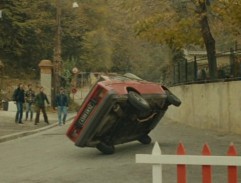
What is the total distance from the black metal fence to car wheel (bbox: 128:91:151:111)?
726 cm

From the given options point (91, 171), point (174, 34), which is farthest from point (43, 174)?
point (174, 34)

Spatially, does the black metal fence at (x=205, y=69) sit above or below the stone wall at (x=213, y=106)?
above

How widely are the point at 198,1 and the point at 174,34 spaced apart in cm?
295

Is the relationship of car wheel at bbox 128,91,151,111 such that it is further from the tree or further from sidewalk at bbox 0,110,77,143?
the tree

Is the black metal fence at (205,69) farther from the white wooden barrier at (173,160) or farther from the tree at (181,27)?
the white wooden barrier at (173,160)

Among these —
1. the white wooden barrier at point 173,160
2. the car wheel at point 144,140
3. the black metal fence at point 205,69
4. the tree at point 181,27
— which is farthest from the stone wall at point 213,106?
the white wooden barrier at point 173,160

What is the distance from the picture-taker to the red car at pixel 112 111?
13.2 meters

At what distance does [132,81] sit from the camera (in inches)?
571

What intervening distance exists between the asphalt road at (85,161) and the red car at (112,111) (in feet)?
1.44

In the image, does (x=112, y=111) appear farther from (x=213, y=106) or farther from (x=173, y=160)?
(x=213, y=106)

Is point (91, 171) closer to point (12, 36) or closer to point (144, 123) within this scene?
point (144, 123)

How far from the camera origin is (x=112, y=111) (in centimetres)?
1326

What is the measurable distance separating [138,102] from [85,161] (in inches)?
72.6

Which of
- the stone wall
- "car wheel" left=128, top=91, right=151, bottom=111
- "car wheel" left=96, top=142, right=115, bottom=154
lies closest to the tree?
the stone wall
